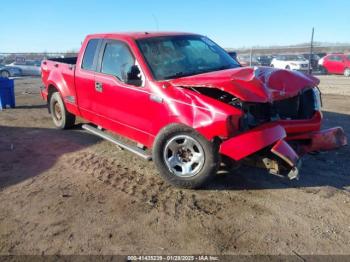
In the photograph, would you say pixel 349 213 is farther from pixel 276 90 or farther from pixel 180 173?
pixel 180 173

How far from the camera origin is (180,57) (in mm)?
5227

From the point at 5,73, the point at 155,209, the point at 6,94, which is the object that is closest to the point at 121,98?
the point at 155,209

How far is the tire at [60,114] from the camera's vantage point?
7336 mm

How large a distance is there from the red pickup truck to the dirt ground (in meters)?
0.39

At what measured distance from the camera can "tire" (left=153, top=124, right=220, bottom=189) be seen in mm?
4172

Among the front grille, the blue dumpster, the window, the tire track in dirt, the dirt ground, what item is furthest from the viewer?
the blue dumpster

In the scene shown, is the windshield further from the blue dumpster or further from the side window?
the blue dumpster

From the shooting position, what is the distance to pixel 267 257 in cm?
314

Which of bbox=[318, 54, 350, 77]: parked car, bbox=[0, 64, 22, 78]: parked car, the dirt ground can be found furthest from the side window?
bbox=[0, 64, 22, 78]: parked car

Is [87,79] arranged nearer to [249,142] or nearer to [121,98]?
[121,98]

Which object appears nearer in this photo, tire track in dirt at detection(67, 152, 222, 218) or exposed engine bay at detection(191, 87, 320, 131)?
tire track in dirt at detection(67, 152, 222, 218)

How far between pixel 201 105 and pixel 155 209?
49.7 inches

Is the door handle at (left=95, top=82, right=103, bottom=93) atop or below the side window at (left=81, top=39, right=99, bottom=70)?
below

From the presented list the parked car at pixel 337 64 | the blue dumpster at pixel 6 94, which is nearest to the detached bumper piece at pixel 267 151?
the blue dumpster at pixel 6 94
